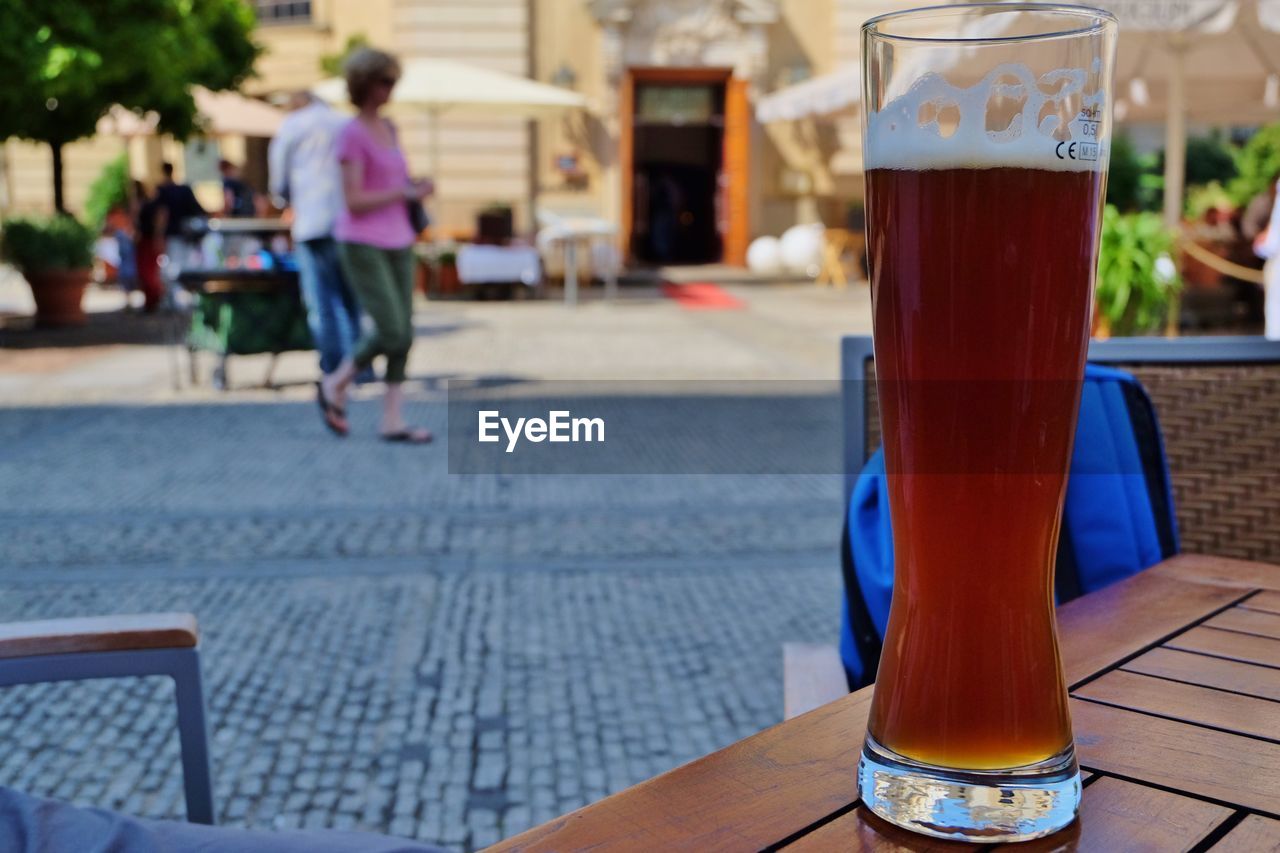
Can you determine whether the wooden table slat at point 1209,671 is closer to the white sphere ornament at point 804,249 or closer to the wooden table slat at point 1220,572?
the wooden table slat at point 1220,572

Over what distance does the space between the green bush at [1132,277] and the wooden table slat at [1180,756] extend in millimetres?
5965

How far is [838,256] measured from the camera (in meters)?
17.6

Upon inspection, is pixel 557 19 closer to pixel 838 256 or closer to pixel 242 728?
pixel 838 256

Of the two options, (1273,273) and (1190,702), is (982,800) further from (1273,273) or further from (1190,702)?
A: (1273,273)

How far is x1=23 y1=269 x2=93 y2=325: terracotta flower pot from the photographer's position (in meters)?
11.8

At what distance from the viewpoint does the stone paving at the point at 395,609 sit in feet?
8.47

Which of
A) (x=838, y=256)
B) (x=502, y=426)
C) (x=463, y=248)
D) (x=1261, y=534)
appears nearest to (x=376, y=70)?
(x=502, y=426)

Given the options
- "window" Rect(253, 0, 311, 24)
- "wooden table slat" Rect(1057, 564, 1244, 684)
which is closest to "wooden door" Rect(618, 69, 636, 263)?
"window" Rect(253, 0, 311, 24)

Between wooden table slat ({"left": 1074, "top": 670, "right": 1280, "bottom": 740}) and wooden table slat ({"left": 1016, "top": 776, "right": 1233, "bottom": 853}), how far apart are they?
0.48 ft

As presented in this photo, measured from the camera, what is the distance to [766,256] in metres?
18.6

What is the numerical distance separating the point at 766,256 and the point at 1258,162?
6.41 meters

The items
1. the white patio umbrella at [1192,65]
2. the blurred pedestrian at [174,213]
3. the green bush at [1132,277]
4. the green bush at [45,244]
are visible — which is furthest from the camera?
the blurred pedestrian at [174,213]

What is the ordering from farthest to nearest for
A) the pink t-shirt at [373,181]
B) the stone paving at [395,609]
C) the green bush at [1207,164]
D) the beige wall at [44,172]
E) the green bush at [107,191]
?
the green bush at [1207,164], the beige wall at [44,172], the green bush at [107,191], the pink t-shirt at [373,181], the stone paving at [395,609]

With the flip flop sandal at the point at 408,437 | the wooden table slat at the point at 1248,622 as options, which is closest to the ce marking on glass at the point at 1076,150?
the wooden table slat at the point at 1248,622
